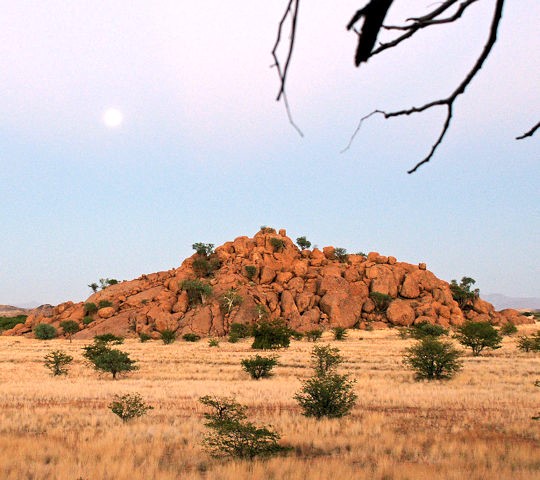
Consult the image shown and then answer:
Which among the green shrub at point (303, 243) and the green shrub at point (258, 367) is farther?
the green shrub at point (303, 243)

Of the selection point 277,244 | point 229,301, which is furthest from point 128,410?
point 277,244

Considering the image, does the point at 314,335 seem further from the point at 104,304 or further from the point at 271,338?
the point at 104,304

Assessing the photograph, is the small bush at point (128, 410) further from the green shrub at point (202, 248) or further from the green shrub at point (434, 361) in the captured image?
the green shrub at point (202, 248)

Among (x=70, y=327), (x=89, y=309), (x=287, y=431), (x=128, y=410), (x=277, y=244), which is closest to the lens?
(x=287, y=431)

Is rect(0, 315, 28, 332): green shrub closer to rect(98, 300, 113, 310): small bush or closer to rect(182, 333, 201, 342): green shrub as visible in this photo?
rect(98, 300, 113, 310): small bush

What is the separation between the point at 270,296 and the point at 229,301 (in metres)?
8.36

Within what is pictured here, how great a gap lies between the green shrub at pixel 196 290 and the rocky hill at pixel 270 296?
17cm

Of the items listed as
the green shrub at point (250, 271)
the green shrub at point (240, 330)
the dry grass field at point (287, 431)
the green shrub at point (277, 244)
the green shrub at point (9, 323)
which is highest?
the green shrub at point (277, 244)

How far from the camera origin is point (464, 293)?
89.8 metres

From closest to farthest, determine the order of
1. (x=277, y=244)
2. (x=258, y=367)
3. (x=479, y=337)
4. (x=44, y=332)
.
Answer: (x=258, y=367) → (x=479, y=337) → (x=44, y=332) → (x=277, y=244)

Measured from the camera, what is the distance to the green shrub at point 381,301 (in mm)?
81562

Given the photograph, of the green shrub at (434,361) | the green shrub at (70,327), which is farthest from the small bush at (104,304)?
the green shrub at (434,361)

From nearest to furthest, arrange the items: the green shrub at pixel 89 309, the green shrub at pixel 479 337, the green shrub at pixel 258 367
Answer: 1. the green shrub at pixel 258 367
2. the green shrub at pixel 479 337
3. the green shrub at pixel 89 309

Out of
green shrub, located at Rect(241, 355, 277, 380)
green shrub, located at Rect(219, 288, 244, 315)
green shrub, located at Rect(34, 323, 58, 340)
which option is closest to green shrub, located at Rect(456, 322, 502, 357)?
green shrub, located at Rect(241, 355, 277, 380)
